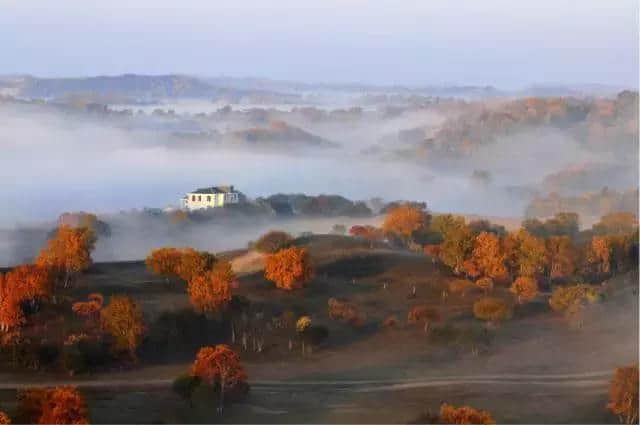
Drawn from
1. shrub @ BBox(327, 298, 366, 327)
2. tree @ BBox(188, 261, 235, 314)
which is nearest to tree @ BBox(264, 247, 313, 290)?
shrub @ BBox(327, 298, 366, 327)

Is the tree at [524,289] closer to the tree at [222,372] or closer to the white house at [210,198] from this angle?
the tree at [222,372]

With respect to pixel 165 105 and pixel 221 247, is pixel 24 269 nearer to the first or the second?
pixel 221 247

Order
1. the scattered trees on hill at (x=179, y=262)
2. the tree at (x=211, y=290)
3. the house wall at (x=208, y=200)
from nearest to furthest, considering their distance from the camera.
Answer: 1. the tree at (x=211, y=290)
2. the scattered trees on hill at (x=179, y=262)
3. the house wall at (x=208, y=200)

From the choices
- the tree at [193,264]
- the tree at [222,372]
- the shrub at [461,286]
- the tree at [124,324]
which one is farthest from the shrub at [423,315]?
the tree at [124,324]

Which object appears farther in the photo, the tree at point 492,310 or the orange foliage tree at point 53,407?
the tree at point 492,310

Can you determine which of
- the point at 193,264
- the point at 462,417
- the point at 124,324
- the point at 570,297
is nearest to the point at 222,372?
the point at 124,324

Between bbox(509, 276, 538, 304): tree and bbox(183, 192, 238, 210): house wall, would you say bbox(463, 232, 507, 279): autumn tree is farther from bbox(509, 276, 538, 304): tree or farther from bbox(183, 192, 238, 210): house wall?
bbox(183, 192, 238, 210): house wall

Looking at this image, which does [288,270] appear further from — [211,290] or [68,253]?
[68,253]

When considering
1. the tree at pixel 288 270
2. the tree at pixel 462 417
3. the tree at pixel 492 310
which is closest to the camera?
the tree at pixel 462 417
